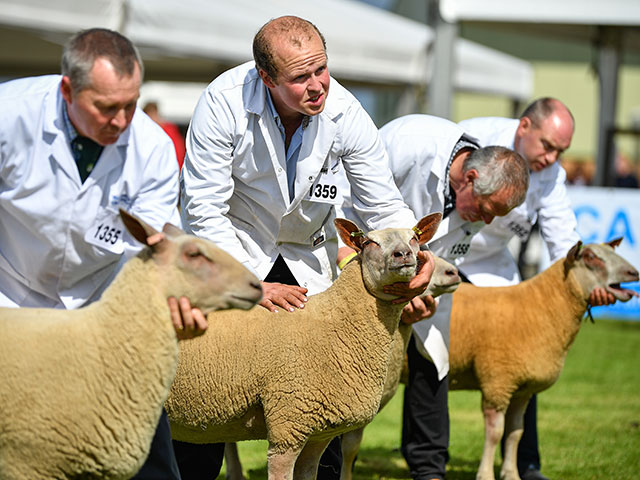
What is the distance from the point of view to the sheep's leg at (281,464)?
3711 millimetres

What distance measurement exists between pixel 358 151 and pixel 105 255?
1.32 m

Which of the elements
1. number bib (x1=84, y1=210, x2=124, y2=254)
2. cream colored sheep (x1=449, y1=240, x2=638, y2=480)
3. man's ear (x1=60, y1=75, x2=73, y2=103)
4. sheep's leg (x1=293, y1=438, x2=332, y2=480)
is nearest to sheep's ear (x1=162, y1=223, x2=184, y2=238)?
number bib (x1=84, y1=210, x2=124, y2=254)

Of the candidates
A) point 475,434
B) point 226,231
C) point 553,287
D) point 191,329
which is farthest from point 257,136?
point 475,434

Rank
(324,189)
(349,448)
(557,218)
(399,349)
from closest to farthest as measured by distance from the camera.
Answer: (324,189), (399,349), (349,448), (557,218)

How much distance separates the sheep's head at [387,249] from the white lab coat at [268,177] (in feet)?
0.58

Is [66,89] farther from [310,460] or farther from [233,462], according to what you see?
[233,462]

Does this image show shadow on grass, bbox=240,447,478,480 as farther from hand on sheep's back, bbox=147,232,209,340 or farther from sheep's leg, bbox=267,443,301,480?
hand on sheep's back, bbox=147,232,209,340

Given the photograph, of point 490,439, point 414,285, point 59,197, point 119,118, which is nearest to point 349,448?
point 490,439

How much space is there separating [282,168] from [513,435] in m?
2.65

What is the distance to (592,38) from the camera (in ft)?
44.3

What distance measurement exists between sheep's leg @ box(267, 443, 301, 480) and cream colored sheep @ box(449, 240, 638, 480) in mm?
1997

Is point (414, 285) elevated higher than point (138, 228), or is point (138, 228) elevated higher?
point (138, 228)

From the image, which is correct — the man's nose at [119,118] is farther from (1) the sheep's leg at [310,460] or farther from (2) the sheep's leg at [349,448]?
(2) the sheep's leg at [349,448]

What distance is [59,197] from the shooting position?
125 inches
